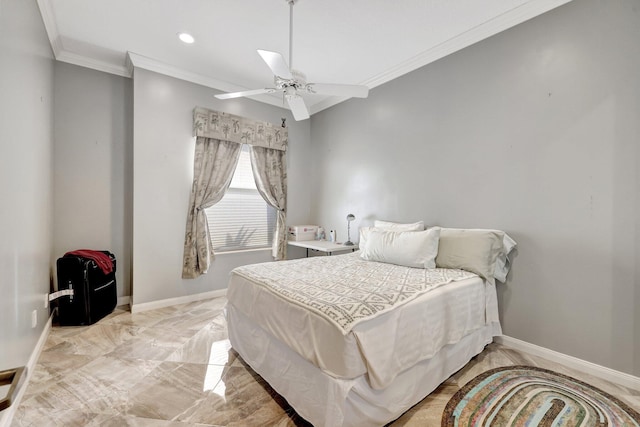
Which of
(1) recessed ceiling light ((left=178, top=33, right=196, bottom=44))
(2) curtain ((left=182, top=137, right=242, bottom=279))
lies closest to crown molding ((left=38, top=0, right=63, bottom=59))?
(1) recessed ceiling light ((left=178, top=33, right=196, bottom=44))

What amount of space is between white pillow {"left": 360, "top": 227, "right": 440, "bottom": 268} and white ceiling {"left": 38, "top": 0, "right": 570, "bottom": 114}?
6.23 ft

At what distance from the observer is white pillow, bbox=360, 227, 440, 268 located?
2484 millimetres

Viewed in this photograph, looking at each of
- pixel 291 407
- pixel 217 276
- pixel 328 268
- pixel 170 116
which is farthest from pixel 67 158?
pixel 291 407

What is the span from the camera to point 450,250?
2477 millimetres

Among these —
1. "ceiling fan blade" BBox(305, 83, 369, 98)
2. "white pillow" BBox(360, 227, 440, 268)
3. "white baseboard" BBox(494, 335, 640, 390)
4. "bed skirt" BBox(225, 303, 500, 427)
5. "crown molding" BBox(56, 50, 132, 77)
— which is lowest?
"white baseboard" BBox(494, 335, 640, 390)

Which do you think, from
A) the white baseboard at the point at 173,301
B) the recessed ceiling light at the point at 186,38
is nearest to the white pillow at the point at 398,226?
the white baseboard at the point at 173,301

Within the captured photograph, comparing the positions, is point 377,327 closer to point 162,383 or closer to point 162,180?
point 162,383

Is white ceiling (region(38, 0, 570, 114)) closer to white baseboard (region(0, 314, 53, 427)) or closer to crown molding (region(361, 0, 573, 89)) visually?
crown molding (region(361, 0, 573, 89))

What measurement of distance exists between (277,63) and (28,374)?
9.33ft

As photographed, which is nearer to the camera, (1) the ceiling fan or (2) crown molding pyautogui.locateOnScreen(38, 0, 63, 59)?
(1) the ceiling fan

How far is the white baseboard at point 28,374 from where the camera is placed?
57.0 inches

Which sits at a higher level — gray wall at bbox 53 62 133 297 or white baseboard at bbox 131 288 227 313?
gray wall at bbox 53 62 133 297

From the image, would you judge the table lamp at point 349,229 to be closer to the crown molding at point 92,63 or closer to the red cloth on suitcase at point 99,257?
the red cloth on suitcase at point 99,257

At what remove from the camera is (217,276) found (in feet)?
12.6
